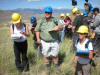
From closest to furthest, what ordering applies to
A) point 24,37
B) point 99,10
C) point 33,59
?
point 24,37 < point 33,59 < point 99,10

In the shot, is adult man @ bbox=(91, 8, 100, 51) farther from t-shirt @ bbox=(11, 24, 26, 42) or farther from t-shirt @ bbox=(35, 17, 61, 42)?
t-shirt @ bbox=(11, 24, 26, 42)

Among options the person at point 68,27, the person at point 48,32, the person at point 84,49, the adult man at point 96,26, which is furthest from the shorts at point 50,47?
the person at point 68,27

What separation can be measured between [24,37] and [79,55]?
57.1 inches

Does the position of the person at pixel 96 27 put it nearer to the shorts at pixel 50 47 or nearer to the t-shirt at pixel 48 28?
the t-shirt at pixel 48 28

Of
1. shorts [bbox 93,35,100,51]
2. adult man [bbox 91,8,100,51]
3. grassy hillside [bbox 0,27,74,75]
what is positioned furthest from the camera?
shorts [bbox 93,35,100,51]

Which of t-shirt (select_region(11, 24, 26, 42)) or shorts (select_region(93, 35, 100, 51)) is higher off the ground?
t-shirt (select_region(11, 24, 26, 42))

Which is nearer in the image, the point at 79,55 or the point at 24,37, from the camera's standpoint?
the point at 79,55

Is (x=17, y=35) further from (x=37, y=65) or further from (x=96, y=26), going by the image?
(x=96, y=26)

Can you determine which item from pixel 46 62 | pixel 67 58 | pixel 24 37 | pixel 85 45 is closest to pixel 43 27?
pixel 24 37

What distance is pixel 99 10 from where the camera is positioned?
179 inches

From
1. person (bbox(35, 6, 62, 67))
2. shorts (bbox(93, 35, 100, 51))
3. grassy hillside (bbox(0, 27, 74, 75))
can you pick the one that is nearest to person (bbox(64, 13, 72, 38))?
grassy hillside (bbox(0, 27, 74, 75))

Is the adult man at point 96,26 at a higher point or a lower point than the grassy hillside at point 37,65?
higher

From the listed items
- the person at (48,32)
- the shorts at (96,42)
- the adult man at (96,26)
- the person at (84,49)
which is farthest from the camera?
the shorts at (96,42)

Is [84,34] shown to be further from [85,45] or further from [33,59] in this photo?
[33,59]
